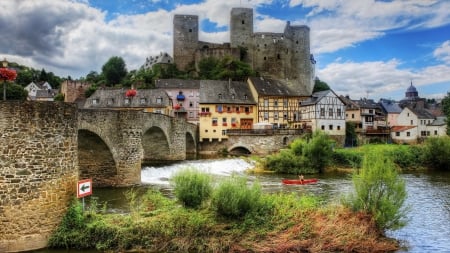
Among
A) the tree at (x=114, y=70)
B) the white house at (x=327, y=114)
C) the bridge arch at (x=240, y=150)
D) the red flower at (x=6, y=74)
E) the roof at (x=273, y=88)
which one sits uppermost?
the tree at (x=114, y=70)

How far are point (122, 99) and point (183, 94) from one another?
40.2 ft

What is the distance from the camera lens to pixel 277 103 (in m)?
61.5

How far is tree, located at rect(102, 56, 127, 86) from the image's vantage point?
89.3m

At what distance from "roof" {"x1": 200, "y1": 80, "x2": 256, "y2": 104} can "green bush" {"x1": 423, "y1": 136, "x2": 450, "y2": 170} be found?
24033mm

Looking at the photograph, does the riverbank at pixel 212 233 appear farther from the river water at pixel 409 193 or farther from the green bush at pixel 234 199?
the river water at pixel 409 193

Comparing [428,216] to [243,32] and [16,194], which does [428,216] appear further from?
[243,32]

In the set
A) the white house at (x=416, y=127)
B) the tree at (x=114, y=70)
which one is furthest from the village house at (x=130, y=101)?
the white house at (x=416, y=127)

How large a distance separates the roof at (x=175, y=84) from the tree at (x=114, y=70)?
2223cm

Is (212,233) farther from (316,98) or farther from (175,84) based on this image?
(175,84)

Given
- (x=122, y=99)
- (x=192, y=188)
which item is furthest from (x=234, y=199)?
(x=122, y=99)

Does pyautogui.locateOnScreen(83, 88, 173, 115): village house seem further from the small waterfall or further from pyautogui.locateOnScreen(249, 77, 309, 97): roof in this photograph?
the small waterfall

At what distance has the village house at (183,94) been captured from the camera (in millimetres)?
69575

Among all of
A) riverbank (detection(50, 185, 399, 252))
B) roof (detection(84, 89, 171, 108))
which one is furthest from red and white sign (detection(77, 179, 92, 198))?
roof (detection(84, 89, 171, 108))

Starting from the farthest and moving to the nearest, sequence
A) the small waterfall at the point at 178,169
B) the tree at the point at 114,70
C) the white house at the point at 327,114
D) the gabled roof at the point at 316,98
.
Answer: the tree at the point at 114,70 → the gabled roof at the point at 316,98 → the white house at the point at 327,114 → the small waterfall at the point at 178,169
